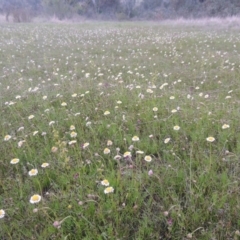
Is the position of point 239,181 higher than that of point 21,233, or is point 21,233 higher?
point 239,181

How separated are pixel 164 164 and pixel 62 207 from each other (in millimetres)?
1005

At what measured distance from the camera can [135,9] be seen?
127 ft

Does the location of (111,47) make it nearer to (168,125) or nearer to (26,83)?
(26,83)

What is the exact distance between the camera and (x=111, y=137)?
3244 mm

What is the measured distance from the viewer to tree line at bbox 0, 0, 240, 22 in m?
31.7

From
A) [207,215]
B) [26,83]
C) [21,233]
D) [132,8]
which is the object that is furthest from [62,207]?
[132,8]

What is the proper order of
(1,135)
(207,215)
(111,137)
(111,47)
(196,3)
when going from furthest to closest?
1. (196,3)
2. (111,47)
3. (1,135)
4. (111,137)
5. (207,215)

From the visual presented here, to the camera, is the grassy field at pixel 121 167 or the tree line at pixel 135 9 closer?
the grassy field at pixel 121 167

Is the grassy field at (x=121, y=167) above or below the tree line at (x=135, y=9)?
below

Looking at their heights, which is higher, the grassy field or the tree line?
the tree line

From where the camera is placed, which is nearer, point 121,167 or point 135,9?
point 121,167

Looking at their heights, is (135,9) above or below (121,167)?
above

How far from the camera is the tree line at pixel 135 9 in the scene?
3170cm

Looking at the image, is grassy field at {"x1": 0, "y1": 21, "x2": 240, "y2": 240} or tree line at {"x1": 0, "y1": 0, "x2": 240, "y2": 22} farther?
tree line at {"x1": 0, "y1": 0, "x2": 240, "y2": 22}
